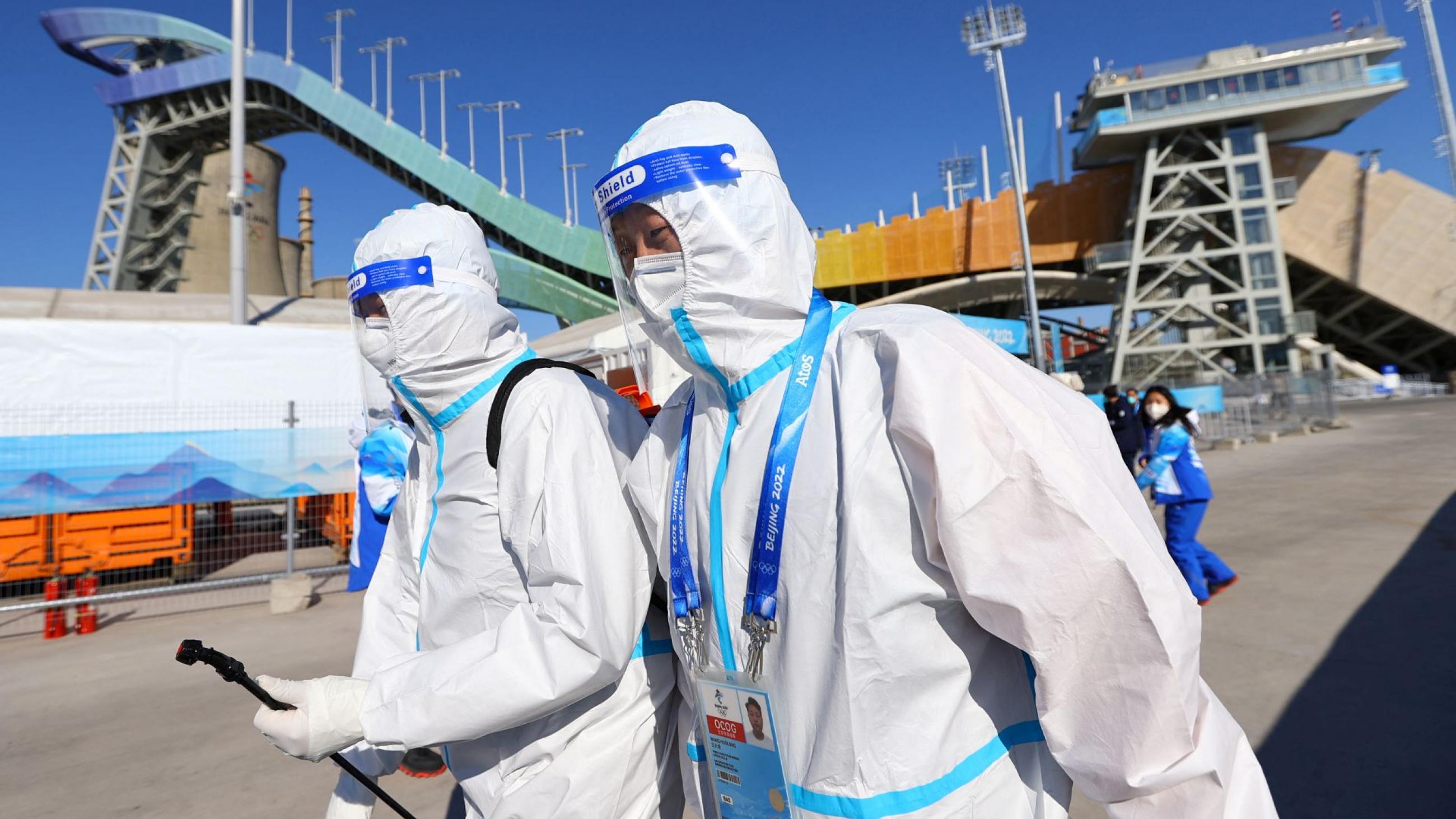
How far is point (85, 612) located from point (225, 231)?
25831 mm

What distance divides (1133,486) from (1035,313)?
2256 centimetres

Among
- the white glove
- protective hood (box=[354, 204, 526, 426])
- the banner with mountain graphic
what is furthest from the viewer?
the banner with mountain graphic

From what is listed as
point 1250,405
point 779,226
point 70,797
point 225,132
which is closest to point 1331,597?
point 779,226

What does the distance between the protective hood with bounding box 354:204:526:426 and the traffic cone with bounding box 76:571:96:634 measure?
23.4 feet

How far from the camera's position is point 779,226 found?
136 cm

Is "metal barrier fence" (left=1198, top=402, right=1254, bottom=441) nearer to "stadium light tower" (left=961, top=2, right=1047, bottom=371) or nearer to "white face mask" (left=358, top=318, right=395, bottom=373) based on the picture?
"stadium light tower" (left=961, top=2, right=1047, bottom=371)

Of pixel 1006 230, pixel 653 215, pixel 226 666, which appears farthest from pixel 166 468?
pixel 1006 230

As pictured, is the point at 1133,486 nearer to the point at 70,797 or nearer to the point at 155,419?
the point at 70,797

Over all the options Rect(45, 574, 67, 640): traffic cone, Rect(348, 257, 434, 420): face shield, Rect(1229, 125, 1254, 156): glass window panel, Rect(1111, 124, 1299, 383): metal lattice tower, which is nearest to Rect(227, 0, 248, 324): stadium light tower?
Rect(45, 574, 67, 640): traffic cone

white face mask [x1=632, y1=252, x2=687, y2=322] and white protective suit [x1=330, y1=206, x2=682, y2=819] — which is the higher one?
white face mask [x1=632, y1=252, x2=687, y2=322]

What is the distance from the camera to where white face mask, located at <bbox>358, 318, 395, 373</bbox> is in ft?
6.50

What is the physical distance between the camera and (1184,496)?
579 centimetres

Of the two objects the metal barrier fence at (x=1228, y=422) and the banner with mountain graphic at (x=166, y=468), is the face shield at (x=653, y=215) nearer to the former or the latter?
the banner with mountain graphic at (x=166, y=468)

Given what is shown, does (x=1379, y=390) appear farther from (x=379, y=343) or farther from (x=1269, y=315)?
(x=379, y=343)
